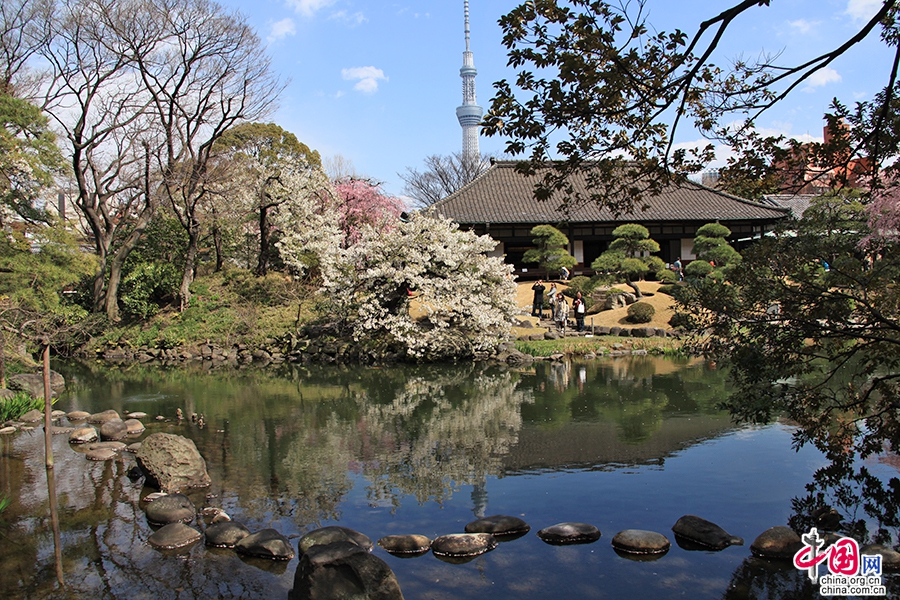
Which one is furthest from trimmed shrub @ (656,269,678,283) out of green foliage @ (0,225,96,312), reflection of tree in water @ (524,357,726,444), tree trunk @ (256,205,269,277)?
green foliage @ (0,225,96,312)

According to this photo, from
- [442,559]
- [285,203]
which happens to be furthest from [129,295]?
[442,559]

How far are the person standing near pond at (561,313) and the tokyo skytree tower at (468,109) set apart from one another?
25.7 m

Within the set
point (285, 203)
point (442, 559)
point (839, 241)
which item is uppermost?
point (285, 203)

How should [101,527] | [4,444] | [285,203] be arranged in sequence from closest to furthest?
1. [101,527]
2. [4,444]
3. [285,203]

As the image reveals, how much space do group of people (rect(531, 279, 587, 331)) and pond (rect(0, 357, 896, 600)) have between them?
7.69m

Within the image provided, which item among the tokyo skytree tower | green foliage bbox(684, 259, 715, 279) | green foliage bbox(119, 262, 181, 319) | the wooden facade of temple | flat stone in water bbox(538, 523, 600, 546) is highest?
the tokyo skytree tower

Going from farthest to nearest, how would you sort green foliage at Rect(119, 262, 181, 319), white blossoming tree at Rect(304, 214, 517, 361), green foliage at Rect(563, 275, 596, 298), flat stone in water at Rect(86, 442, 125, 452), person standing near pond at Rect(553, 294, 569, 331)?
green foliage at Rect(563, 275, 596, 298) < green foliage at Rect(119, 262, 181, 319) < person standing near pond at Rect(553, 294, 569, 331) < white blossoming tree at Rect(304, 214, 517, 361) < flat stone in water at Rect(86, 442, 125, 452)

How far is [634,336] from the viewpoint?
2188 cm

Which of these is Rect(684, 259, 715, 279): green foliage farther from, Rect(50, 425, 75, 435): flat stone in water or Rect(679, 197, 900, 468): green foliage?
Rect(50, 425, 75, 435): flat stone in water

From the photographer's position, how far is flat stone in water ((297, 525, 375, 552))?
586 centimetres

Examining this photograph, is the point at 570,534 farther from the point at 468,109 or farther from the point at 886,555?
the point at 468,109

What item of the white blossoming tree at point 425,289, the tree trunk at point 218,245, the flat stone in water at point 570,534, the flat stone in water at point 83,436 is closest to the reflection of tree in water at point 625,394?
the white blossoming tree at point 425,289

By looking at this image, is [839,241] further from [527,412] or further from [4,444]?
[4,444]

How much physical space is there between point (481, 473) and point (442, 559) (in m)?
2.53
